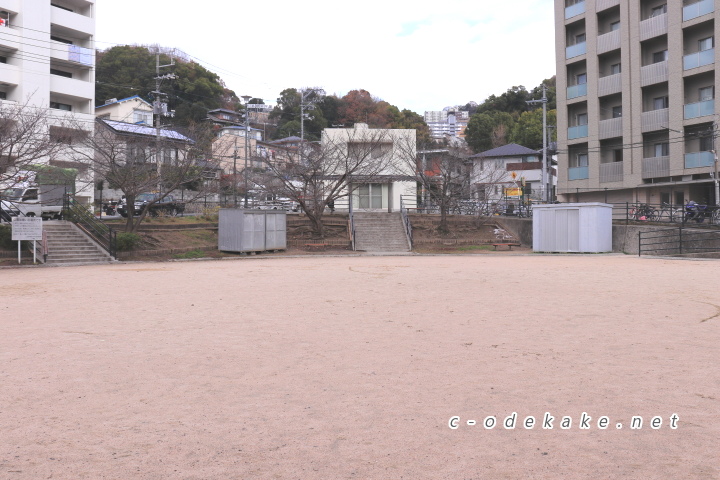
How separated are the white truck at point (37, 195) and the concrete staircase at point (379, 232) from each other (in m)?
14.7

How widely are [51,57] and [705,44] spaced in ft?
139

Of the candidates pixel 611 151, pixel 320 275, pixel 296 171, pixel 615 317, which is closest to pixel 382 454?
pixel 615 317

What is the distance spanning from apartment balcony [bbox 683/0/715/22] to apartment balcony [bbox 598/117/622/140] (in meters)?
6.55

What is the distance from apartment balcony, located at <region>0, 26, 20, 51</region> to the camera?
122ft

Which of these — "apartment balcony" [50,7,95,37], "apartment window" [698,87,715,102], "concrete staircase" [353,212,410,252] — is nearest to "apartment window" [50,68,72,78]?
"apartment balcony" [50,7,95,37]

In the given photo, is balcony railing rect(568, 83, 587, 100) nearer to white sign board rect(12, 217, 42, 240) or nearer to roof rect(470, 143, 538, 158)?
roof rect(470, 143, 538, 158)

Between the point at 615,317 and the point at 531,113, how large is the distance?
59.8 m

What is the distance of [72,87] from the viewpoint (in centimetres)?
4172

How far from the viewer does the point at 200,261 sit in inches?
931

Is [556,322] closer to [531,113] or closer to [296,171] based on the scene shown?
[296,171]

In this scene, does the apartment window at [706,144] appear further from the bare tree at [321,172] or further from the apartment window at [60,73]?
the apartment window at [60,73]

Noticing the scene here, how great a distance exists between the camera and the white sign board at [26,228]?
19.8m

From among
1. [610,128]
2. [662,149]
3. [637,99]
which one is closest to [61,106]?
[610,128]

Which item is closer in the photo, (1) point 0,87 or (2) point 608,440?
(2) point 608,440
